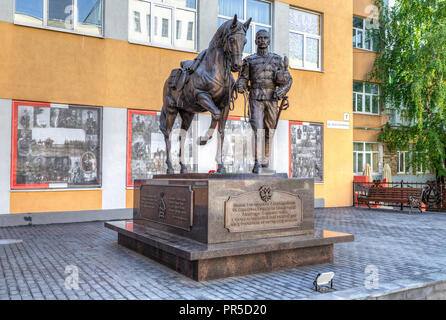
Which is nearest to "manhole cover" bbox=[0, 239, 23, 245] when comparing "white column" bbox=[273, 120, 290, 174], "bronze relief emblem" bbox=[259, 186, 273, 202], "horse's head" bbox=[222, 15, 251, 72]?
"bronze relief emblem" bbox=[259, 186, 273, 202]

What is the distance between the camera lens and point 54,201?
36.4 feet

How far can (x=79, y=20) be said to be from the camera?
11711 mm

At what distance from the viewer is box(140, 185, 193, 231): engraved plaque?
18.9 feet

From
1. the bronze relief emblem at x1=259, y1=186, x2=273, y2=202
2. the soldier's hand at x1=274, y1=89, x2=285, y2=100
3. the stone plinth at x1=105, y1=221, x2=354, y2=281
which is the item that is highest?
the soldier's hand at x1=274, y1=89, x2=285, y2=100

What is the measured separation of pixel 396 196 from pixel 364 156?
291 inches

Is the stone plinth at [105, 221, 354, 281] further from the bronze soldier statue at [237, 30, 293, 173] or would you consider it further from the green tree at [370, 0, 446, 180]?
the green tree at [370, 0, 446, 180]

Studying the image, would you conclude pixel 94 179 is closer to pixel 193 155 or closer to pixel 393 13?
pixel 193 155

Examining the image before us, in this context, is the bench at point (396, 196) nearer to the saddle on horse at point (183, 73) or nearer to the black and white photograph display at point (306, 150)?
the black and white photograph display at point (306, 150)

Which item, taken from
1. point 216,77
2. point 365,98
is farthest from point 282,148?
point 216,77

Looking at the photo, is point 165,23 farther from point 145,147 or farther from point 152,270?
point 152,270

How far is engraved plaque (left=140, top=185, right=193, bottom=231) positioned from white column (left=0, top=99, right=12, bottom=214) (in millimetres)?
5064
